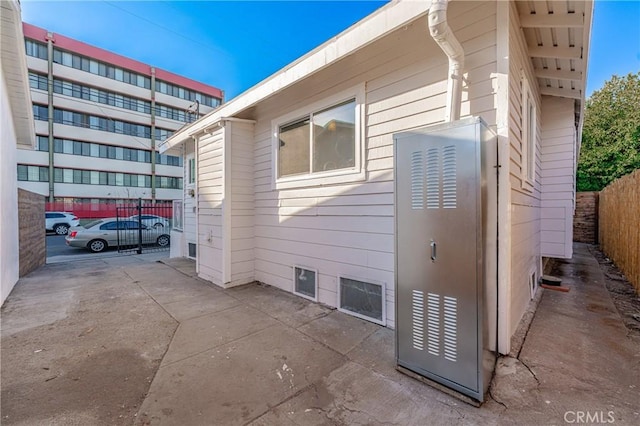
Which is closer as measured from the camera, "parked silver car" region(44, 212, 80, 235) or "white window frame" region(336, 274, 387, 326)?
"white window frame" region(336, 274, 387, 326)

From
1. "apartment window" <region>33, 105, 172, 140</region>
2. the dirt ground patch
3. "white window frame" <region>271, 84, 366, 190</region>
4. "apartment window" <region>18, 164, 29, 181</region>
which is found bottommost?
the dirt ground patch

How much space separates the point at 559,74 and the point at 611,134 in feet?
52.9

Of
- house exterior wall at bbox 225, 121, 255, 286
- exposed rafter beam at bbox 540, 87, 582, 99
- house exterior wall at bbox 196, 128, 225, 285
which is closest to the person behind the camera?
exposed rafter beam at bbox 540, 87, 582, 99

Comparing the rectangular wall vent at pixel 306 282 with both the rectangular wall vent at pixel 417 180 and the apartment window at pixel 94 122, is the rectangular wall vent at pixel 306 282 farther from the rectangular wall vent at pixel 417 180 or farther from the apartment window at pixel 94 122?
the apartment window at pixel 94 122

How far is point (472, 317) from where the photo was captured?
1966 millimetres

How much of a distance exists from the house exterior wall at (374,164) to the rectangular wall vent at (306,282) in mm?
103

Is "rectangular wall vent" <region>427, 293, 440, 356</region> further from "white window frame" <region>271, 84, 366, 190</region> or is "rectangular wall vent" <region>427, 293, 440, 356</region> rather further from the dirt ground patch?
the dirt ground patch

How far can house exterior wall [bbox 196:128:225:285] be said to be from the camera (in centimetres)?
515

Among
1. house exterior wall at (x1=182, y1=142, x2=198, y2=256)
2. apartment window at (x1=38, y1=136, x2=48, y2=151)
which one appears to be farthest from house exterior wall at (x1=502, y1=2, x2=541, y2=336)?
apartment window at (x1=38, y1=136, x2=48, y2=151)

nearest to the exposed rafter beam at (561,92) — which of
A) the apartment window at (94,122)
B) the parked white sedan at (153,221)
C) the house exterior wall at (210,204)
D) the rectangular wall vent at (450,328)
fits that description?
the rectangular wall vent at (450,328)

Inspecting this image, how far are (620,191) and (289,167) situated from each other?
705 centimetres

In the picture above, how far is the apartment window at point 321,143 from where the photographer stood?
3676 millimetres

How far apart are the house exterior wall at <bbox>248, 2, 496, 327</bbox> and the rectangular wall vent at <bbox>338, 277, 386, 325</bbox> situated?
9cm

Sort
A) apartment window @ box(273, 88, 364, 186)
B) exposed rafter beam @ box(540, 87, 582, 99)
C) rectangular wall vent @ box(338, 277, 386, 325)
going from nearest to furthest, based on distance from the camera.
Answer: rectangular wall vent @ box(338, 277, 386, 325) → apartment window @ box(273, 88, 364, 186) → exposed rafter beam @ box(540, 87, 582, 99)
